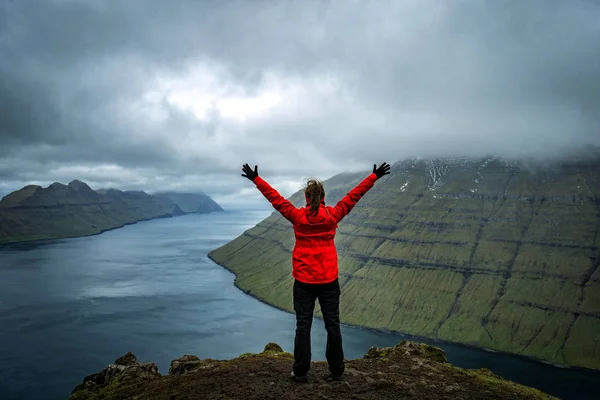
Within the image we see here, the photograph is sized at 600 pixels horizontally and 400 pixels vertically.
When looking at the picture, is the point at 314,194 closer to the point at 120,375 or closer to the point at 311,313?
the point at 311,313

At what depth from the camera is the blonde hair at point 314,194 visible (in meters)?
11.4

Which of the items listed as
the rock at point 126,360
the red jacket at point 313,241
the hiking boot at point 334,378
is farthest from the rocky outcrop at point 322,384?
the red jacket at point 313,241

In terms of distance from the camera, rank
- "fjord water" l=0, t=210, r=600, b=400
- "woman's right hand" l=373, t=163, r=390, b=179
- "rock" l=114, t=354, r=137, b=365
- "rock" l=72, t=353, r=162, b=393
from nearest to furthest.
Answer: "woman's right hand" l=373, t=163, r=390, b=179 < "rock" l=72, t=353, r=162, b=393 < "rock" l=114, t=354, r=137, b=365 < "fjord water" l=0, t=210, r=600, b=400

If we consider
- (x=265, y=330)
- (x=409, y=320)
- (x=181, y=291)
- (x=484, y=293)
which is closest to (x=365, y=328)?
(x=409, y=320)

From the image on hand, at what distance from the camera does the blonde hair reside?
11359 millimetres

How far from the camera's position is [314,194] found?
11422 mm

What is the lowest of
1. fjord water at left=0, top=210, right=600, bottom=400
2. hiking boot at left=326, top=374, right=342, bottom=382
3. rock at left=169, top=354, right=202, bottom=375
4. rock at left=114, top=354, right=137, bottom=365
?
fjord water at left=0, top=210, right=600, bottom=400

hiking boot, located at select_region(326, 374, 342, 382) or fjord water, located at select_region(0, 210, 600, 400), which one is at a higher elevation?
hiking boot, located at select_region(326, 374, 342, 382)

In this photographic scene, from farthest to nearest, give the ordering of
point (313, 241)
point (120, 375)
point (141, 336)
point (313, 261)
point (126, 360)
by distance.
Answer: point (141, 336), point (126, 360), point (120, 375), point (313, 241), point (313, 261)

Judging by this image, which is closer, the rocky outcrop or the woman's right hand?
the rocky outcrop

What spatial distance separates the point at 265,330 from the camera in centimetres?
14662

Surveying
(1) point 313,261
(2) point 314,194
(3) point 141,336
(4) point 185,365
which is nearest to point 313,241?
(1) point 313,261

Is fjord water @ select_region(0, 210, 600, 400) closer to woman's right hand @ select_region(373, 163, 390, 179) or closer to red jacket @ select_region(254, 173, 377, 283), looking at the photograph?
red jacket @ select_region(254, 173, 377, 283)

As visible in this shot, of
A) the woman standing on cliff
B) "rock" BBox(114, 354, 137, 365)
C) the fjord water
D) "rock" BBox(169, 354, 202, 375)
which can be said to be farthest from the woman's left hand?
the fjord water
